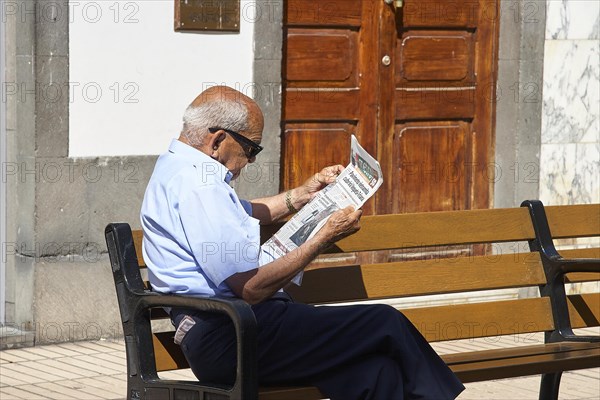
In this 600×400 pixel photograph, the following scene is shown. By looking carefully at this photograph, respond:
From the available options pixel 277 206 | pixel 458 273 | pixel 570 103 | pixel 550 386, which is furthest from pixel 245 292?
pixel 570 103

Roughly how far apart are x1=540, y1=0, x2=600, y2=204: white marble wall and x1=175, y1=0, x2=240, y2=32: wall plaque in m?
2.31

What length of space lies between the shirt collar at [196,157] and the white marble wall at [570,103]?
189 inches

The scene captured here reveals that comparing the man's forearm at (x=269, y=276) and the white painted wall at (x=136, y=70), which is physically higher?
the white painted wall at (x=136, y=70)

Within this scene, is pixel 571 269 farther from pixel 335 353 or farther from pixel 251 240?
pixel 251 240

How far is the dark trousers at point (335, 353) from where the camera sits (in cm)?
440

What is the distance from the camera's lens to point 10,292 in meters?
7.47

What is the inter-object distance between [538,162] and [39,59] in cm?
350

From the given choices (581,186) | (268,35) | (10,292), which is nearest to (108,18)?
(268,35)

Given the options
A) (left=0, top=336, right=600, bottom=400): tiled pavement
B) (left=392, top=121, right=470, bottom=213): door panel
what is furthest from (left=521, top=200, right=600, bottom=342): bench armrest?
(left=392, top=121, right=470, bottom=213): door panel

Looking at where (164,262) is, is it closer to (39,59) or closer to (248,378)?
(248,378)

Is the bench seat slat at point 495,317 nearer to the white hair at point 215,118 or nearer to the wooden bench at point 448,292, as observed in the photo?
the wooden bench at point 448,292

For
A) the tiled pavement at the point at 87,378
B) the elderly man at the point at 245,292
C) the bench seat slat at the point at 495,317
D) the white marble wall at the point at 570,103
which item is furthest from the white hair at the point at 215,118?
the white marble wall at the point at 570,103

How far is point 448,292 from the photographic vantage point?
18.0ft

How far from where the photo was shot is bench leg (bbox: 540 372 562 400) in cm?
577
